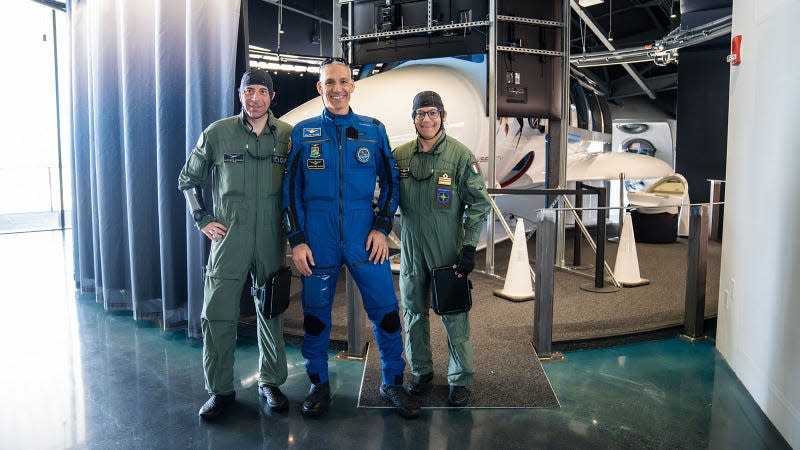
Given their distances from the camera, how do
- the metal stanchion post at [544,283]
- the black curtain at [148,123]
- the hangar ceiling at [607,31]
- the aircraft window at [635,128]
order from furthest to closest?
the aircraft window at [635,128] → the hangar ceiling at [607,31] → the black curtain at [148,123] → the metal stanchion post at [544,283]

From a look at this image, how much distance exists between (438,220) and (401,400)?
986 mm

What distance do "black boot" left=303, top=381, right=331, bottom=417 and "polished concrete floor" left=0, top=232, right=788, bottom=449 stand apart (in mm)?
49

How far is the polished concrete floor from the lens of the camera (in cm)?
252

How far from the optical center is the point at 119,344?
394 cm

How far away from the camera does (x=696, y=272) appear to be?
4008mm

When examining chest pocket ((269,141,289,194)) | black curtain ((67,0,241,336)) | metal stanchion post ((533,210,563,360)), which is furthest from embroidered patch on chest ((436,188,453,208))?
black curtain ((67,0,241,336))

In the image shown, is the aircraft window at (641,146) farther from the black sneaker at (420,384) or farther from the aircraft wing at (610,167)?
the black sneaker at (420,384)

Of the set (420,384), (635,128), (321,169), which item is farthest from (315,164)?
(635,128)

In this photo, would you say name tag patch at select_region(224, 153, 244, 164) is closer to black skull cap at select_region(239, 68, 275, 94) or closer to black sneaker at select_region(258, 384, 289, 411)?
black skull cap at select_region(239, 68, 275, 94)

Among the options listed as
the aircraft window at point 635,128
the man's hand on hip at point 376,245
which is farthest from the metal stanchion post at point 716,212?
the aircraft window at point 635,128

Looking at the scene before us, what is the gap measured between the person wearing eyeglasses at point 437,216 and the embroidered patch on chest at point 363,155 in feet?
0.88

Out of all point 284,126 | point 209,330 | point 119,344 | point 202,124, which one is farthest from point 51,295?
point 284,126

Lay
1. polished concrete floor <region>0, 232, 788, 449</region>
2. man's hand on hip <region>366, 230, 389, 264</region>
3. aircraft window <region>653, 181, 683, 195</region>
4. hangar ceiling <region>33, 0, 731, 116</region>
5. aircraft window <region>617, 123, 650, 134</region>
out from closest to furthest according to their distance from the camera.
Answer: polished concrete floor <region>0, 232, 788, 449</region> < man's hand on hip <region>366, 230, 389, 264</region> < aircraft window <region>653, 181, 683, 195</region> < hangar ceiling <region>33, 0, 731, 116</region> < aircraft window <region>617, 123, 650, 134</region>

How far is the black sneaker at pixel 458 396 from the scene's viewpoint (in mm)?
2834
